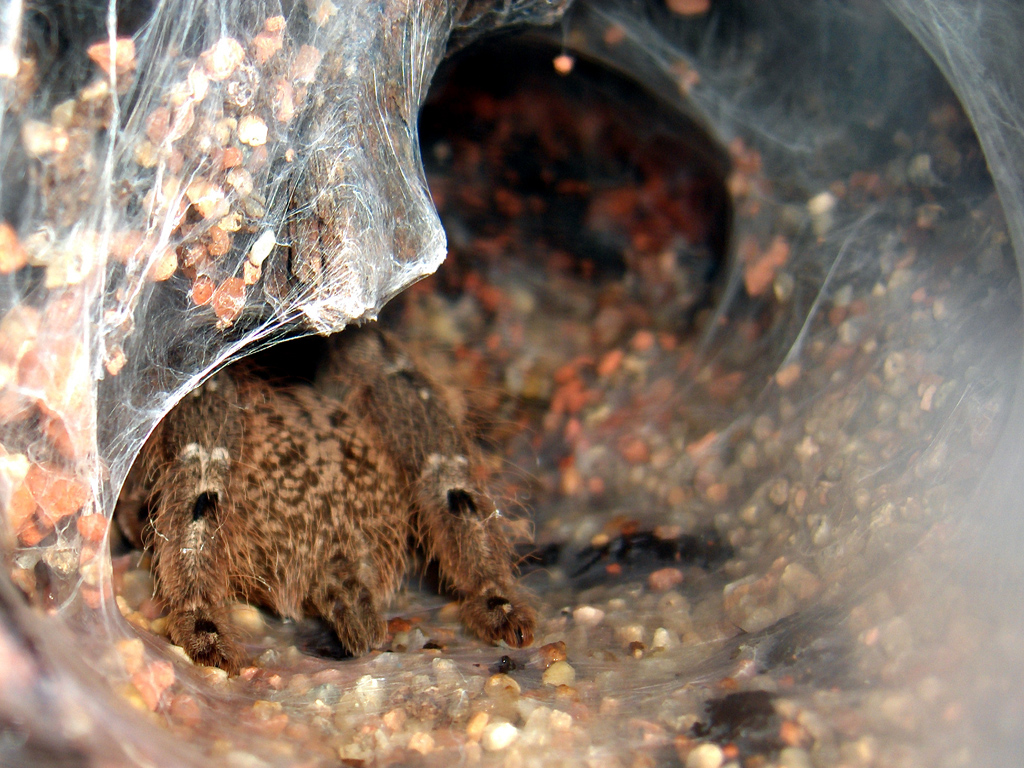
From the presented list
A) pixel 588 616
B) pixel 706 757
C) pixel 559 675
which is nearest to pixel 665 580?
pixel 588 616

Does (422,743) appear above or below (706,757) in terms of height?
below

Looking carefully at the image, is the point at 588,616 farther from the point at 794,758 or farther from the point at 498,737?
the point at 794,758

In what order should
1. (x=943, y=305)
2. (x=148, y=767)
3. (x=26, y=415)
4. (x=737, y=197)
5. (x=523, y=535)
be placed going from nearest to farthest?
(x=148, y=767)
(x=26, y=415)
(x=943, y=305)
(x=523, y=535)
(x=737, y=197)

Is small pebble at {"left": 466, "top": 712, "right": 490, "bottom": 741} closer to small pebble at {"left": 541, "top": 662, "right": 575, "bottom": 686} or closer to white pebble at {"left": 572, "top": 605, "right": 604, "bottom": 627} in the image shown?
small pebble at {"left": 541, "top": 662, "right": 575, "bottom": 686}

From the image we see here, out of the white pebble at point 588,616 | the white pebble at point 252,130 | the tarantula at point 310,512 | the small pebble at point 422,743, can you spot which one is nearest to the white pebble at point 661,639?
the white pebble at point 588,616

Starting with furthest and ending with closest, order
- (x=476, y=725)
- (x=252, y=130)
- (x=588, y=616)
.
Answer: (x=588, y=616) → (x=252, y=130) → (x=476, y=725)

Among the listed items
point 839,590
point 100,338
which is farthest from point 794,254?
point 100,338

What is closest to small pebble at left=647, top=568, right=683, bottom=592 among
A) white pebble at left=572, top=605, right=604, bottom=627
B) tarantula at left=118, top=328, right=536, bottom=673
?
white pebble at left=572, top=605, right=604, bottom=627

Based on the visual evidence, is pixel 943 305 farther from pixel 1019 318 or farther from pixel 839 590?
pixel 839 590

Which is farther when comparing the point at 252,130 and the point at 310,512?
the point at 310,512
